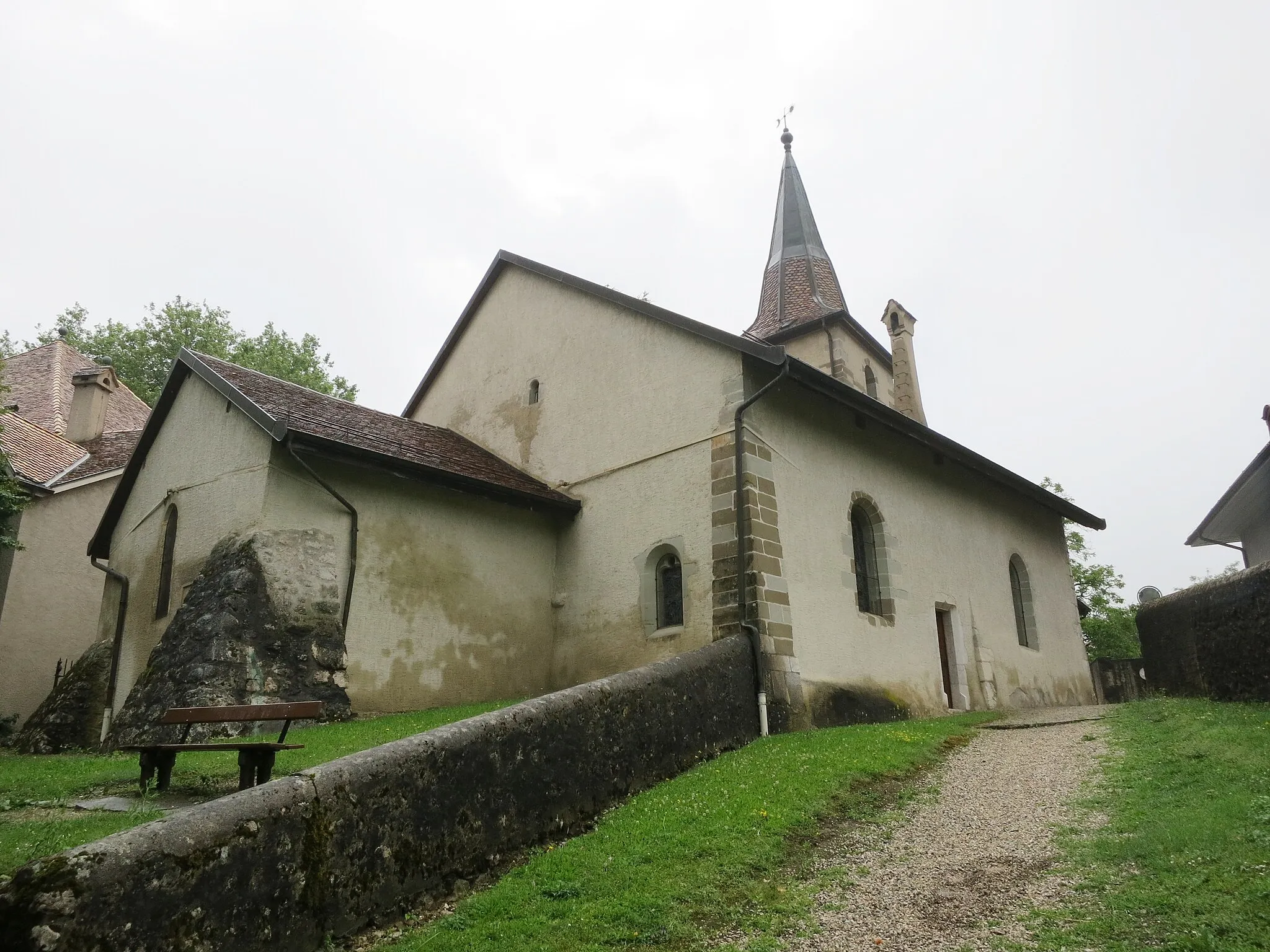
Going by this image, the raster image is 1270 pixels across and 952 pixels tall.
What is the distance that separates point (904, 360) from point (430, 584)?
12.1 m

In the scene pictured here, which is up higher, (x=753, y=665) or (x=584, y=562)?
(x=584, y=562)

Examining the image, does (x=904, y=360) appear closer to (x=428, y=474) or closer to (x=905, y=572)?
(x=905, y=572)

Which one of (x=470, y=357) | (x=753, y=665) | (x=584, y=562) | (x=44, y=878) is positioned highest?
(x=470, y=357)

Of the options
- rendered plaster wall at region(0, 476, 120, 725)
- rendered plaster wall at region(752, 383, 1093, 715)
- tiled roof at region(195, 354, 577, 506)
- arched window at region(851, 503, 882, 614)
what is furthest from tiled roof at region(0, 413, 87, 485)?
arched window at region(851, 503, 882, 614)

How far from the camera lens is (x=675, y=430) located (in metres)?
13.2

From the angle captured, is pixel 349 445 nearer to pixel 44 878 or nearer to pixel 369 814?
pixel 369 814

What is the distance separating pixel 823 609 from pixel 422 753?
8002 mm

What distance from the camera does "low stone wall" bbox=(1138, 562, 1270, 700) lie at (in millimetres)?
10438

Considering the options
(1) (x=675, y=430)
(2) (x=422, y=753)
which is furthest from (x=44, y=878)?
(1) (x=675, y=430)

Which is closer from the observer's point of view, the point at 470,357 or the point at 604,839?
the point at 604,839

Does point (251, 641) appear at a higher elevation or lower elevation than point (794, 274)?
lower

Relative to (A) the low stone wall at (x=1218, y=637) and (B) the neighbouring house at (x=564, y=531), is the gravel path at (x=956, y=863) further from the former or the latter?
(B) the neighbouring house at (x=564, y=531)

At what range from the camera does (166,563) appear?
1407 centimetres

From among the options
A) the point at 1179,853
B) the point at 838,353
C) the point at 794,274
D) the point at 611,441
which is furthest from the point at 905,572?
the point at 794,274
